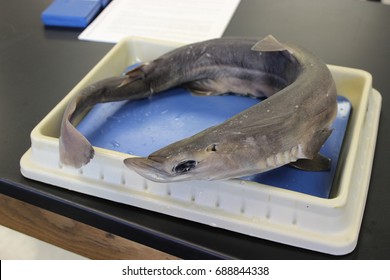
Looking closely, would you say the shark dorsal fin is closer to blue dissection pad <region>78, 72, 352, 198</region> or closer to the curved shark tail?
blue dissection pad <region>78, 72, 352, 198</region>

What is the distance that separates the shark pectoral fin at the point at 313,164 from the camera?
0.77 m

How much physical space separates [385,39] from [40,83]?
2.80 feet

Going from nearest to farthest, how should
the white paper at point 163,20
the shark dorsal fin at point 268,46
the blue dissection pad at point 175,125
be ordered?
the blue dissection pad at point 175,125
the shark dorsal fin at point 268,46
the white paper at point 163,20

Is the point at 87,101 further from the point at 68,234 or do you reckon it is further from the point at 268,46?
the point at 268,46

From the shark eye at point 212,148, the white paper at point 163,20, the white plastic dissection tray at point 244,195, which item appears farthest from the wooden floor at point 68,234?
the white paper at point 163,20

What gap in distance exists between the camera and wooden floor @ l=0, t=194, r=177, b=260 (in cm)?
77

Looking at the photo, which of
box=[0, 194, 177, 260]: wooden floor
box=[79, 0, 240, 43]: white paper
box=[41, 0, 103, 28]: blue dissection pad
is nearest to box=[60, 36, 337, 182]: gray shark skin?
box=[0, 194, 177, 260]: wooden floor

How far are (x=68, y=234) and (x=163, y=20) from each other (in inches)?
27.9

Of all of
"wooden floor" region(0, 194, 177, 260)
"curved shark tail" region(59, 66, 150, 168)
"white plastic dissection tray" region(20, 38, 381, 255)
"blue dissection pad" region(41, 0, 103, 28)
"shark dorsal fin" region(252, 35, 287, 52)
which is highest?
"shark dorsal fin" region(252, 35, 287, 52)

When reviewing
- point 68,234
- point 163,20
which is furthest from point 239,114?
point 163,20

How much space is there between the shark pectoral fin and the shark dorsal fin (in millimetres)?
226

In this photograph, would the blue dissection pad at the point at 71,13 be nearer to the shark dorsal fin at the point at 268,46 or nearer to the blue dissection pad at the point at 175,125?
the blue dissection pad at the point at 175,125

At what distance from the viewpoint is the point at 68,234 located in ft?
2.75
